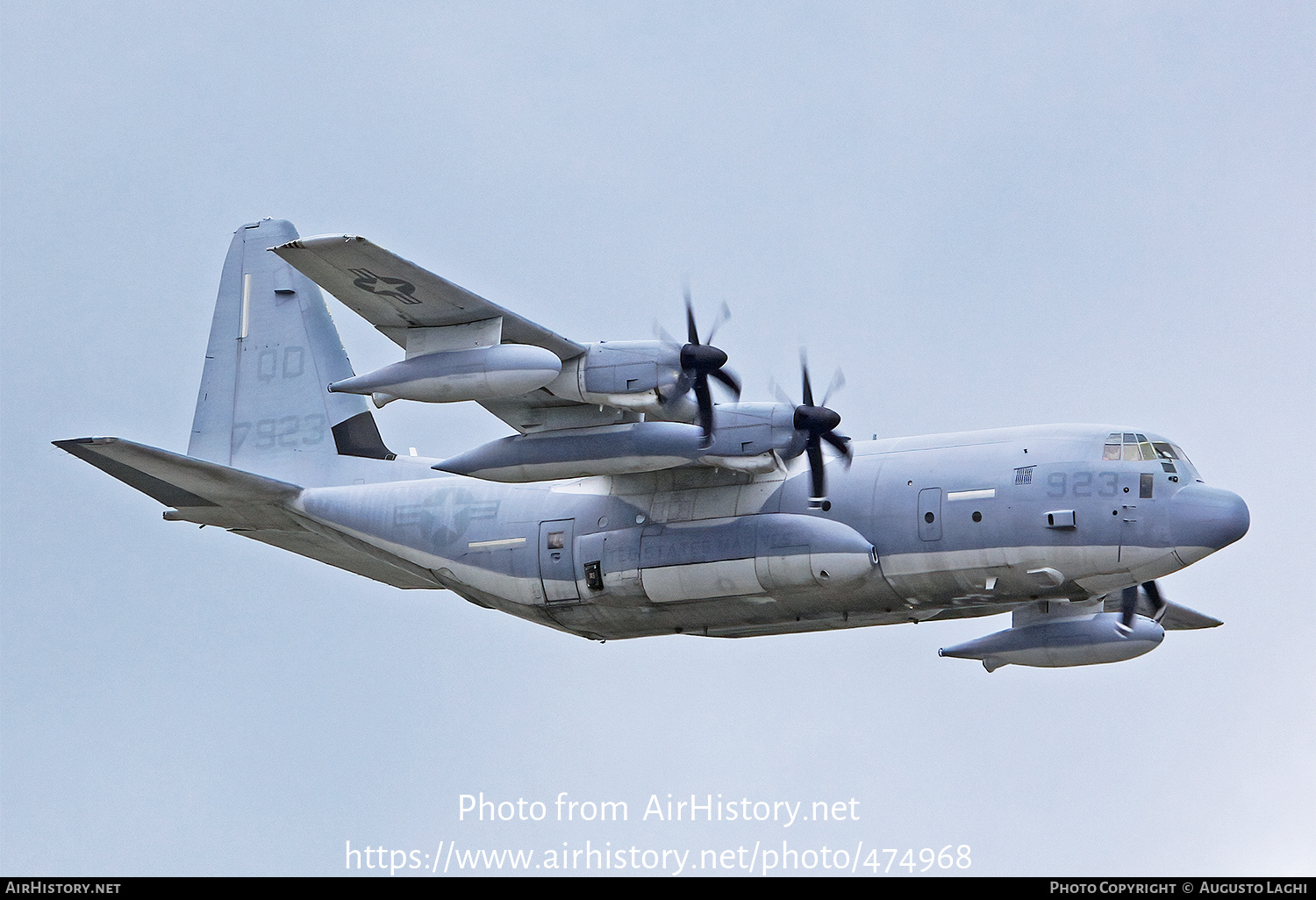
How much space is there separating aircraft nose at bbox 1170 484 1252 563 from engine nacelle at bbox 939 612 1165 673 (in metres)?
3.47

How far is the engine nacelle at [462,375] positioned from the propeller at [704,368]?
1.85 metres

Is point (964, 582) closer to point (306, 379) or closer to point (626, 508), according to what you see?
point (626, 508)

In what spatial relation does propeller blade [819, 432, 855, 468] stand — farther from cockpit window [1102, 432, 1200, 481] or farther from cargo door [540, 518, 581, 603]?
cargo door [540, 518, 581, 603]

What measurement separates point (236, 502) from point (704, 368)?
827 cm

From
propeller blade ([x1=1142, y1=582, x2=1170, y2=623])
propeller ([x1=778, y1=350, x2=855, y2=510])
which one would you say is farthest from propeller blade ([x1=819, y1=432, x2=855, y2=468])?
propeller blade ([x1=1142, y1=582, x2=1170, y2=623])

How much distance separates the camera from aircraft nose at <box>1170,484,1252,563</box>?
2161 cm

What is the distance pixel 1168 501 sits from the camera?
21.8 m

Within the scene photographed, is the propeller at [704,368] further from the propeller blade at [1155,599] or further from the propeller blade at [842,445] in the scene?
the propeller blade at [1155,599]

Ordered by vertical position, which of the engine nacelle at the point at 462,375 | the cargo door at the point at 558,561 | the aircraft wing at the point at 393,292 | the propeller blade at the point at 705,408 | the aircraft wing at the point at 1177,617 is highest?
the aircraft wing at the point at 393,292

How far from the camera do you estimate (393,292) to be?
2155cm

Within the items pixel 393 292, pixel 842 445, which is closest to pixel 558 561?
pixel 842 445

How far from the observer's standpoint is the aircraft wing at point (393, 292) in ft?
68.4

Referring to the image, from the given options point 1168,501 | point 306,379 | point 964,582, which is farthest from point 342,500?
point 1168,501

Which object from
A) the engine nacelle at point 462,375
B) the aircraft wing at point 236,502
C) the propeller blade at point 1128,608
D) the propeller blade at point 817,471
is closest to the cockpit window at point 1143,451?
the propeller blade at point 1128,608
